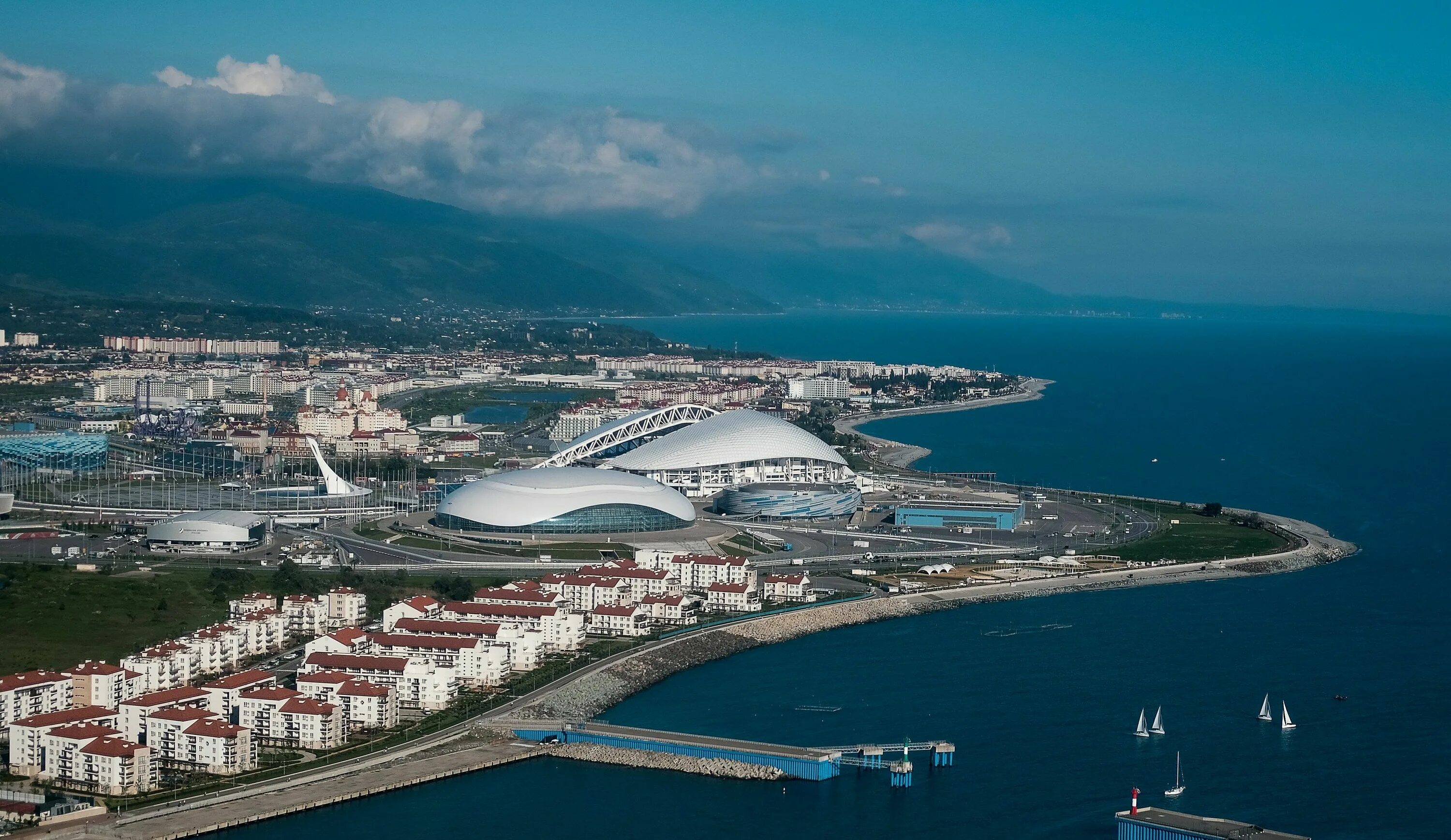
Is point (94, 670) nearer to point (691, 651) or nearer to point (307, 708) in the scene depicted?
point (307, 708)

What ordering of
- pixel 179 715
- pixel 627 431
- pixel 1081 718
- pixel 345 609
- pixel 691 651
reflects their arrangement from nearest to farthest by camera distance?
pixel 179 715, pixel 1081 718, pixel 691 651, pixel 345 609, pixel 627 431

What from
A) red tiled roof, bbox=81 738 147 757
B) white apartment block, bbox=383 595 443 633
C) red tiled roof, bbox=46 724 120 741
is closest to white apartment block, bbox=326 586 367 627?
white apartment block, bbox=383 595 443 633

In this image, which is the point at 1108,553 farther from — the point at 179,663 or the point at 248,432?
the point at 248,432

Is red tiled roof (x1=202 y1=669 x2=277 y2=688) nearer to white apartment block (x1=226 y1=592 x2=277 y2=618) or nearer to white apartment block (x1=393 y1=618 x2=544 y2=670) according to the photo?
white apartment block (x1=393 y1=618 x2=544 y2=670)

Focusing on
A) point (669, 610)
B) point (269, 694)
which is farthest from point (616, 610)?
point (269, 694)

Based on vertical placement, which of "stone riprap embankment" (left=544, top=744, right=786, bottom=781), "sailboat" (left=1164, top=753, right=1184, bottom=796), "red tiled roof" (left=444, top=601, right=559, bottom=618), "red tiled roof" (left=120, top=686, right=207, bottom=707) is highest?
"red tiled roof" (left=444, top=601, right=559, bottom=618)
